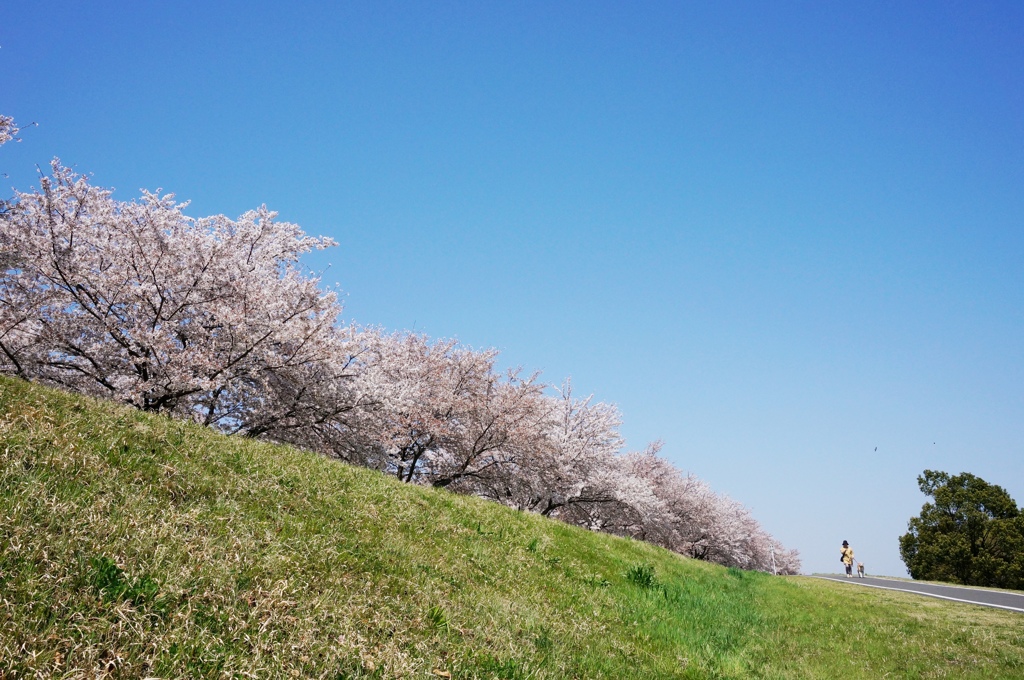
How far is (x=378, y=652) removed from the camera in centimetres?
511

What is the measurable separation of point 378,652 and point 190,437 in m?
5.39

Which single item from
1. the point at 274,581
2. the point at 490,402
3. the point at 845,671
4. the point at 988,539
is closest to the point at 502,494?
the point at 490,402

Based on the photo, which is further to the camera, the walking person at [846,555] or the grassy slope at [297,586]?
the walking person at [846,555]

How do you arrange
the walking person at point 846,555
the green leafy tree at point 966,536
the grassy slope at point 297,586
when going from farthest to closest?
the green leafy tree at point 966,536
the walking person at point 846,555
the grassy slope at point 297,586

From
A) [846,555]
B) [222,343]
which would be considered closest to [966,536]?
[846,555]

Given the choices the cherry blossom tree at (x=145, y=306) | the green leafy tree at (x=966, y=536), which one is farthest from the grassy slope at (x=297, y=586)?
the green leafy tree at (x=966, y=536)

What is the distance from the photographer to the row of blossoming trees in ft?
56.2

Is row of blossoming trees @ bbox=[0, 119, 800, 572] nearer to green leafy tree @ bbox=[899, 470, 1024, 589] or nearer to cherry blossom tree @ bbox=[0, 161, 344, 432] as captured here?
cherry blossom tree @ bbox=[0, 161, 344, 432]

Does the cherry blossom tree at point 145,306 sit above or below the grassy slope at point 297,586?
above

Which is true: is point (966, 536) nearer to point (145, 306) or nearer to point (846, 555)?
point (846, 555)

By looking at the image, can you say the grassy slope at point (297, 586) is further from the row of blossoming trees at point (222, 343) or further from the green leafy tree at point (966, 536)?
the green leafy tree at point (966, 536)

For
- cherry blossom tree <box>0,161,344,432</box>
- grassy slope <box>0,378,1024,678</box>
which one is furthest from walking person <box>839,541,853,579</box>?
cherry blossom tree <box>0,161,344,432</box>

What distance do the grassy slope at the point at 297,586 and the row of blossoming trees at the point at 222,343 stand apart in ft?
31.1

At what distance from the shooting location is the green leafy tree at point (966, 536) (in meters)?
55.9
